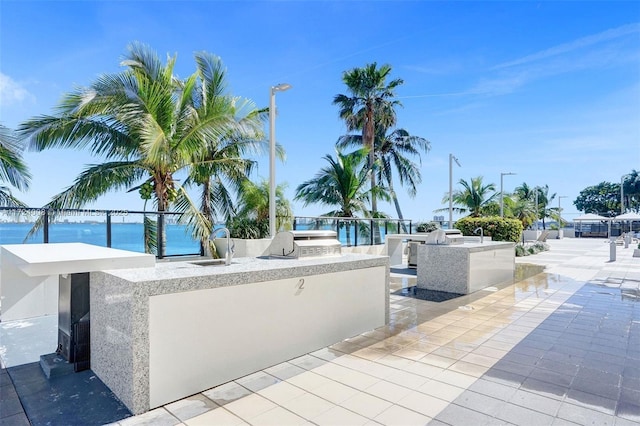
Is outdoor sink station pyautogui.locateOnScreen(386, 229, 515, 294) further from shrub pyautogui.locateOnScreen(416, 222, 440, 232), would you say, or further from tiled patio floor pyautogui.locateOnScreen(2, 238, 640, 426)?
shrub pyautogui.locateOnScreen(416, 222, 440, 232)

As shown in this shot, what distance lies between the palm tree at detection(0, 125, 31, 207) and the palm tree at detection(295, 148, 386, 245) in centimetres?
888

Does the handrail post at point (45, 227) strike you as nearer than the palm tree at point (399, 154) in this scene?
Yes

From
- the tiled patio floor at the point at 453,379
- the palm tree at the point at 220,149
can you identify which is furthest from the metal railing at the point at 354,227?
the tiled patio floor at the point at 453,379

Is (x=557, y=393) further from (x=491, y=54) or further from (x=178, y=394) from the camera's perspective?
(x=491, y=54)

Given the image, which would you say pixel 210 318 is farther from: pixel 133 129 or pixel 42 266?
pixel 133 129

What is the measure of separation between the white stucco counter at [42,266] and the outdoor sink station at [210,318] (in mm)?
174

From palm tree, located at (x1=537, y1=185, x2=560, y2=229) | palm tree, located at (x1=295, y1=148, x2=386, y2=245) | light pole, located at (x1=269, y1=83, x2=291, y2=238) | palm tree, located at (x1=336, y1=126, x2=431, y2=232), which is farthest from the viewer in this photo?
palm tree, located at (x1=537, y1=185, x2=560, y2=229)

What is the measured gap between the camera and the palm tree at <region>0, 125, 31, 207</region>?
7.34 meters

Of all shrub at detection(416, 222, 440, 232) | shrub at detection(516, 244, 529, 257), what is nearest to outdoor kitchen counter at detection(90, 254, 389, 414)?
shrub at detection(416, 222, 440, 232)

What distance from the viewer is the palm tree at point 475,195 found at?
2175cm

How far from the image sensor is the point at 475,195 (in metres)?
21.8

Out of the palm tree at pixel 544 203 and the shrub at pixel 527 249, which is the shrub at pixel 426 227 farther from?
the palm tree at pixel 544 203

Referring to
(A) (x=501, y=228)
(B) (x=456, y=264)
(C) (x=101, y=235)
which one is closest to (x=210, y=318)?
(C) (x=101, y=235)

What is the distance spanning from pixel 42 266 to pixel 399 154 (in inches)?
824
